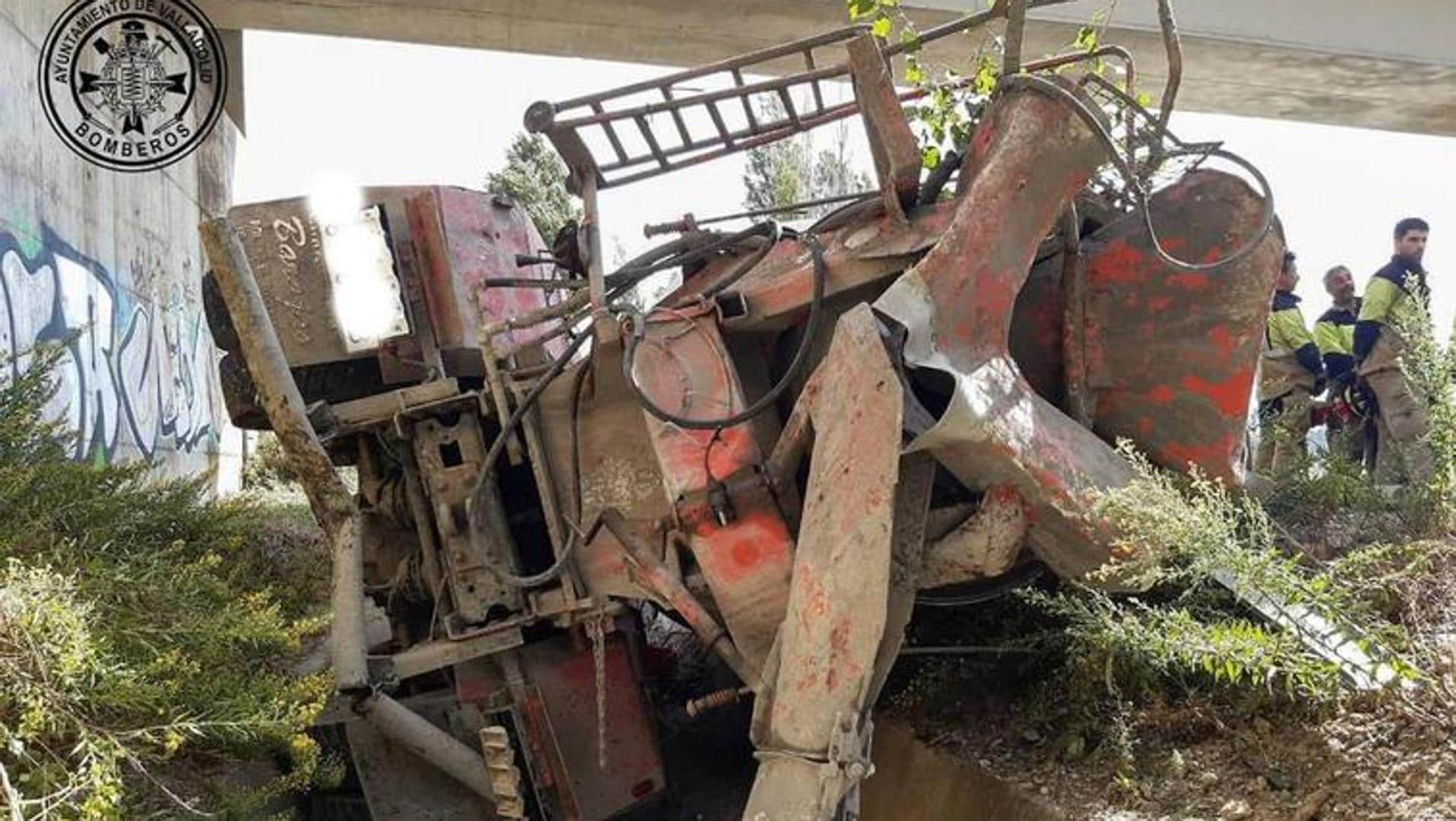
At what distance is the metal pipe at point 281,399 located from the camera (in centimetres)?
376

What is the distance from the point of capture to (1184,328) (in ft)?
11.4

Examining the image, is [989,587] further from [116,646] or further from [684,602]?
[116,646]

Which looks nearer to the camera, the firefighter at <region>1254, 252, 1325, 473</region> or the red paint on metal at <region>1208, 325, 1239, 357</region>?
the red paint on metal at <region>1208, 325, 1239, 357</region>

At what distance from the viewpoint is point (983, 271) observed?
3018 millimetres

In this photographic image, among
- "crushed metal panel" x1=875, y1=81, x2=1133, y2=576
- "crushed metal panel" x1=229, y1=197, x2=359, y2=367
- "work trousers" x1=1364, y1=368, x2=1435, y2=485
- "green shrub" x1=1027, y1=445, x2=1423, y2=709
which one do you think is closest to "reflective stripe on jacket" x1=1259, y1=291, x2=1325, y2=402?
"work trousers" x1=1364, y1=368, x2=1435, y2=485

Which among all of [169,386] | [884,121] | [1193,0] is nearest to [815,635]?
[884,121]

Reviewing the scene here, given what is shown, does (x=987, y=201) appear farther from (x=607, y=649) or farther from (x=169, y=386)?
(x=169, y=386)

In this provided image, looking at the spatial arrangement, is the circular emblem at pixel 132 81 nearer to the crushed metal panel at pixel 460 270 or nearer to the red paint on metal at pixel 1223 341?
the crushed metal panel at pixel 460 270

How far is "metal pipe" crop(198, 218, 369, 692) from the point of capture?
376cm

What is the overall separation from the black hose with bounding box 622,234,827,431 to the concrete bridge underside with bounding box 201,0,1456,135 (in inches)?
313

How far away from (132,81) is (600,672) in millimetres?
7542

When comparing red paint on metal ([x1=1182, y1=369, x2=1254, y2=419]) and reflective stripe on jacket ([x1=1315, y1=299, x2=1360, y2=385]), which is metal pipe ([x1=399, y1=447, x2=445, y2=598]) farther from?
reflective stripe on jacket ([x1=1315, y1=299, x2=1360, y2=385])

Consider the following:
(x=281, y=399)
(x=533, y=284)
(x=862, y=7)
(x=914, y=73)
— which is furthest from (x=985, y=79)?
(x=281, y=399)

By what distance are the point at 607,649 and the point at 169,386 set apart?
730 centimetres
